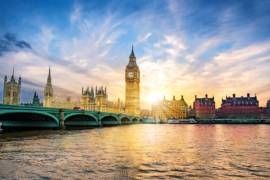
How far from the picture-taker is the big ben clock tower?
445 ft

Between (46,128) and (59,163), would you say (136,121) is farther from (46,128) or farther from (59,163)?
(59,163)

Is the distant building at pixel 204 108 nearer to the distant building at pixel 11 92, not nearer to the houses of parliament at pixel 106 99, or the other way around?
the houses of parliament at pixel 106 99

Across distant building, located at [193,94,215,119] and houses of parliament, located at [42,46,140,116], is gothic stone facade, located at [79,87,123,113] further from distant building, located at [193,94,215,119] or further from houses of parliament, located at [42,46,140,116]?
distant building, located at [193,94,215,119]

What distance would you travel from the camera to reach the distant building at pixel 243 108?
119625 mm

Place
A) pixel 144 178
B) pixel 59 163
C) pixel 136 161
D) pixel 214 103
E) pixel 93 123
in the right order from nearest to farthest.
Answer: pixel 144 178
pixel 59 163
pixel 136 161
pixel 93 123
pixel 214 103

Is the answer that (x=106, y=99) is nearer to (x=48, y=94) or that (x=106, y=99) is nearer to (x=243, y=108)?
(x=48, y=94)

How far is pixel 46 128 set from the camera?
40750 millimetres

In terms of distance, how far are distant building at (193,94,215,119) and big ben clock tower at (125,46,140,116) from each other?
36168 millimetres

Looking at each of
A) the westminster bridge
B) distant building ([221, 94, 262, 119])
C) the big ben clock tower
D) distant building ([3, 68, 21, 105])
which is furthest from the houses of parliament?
the westminster bridge

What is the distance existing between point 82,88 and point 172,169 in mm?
120268

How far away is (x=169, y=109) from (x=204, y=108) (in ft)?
69.6

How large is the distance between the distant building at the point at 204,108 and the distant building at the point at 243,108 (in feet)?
32.0

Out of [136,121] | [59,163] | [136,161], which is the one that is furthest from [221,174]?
[136,121]

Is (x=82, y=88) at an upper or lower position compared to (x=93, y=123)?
upper
